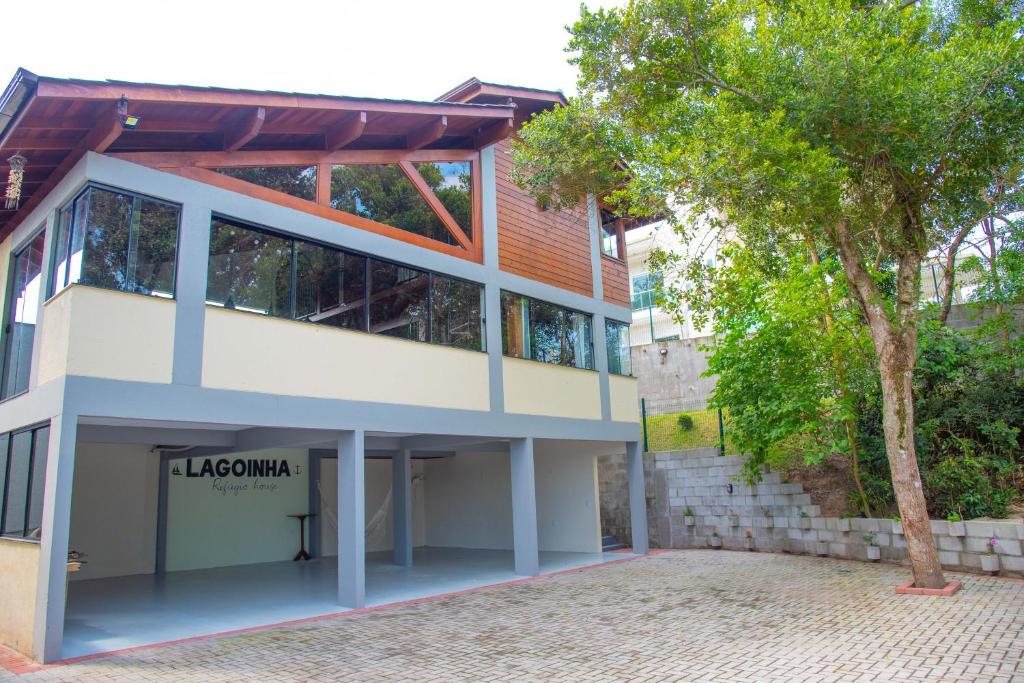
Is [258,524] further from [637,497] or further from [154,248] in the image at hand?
[154,248]

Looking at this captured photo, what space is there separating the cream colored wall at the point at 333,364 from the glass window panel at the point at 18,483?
2299 millimetres

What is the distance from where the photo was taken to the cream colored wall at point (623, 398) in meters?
14.5

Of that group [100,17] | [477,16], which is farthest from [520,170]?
[100,17]

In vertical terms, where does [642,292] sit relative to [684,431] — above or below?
above

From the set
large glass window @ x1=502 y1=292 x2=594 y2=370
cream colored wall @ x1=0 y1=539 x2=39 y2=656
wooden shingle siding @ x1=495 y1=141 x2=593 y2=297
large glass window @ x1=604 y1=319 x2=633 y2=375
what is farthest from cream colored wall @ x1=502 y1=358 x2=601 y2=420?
cream colored wall @ x1=0 y1=539 x2=39 y2=656

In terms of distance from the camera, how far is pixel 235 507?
14.8 meters

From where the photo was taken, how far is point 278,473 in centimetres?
1567

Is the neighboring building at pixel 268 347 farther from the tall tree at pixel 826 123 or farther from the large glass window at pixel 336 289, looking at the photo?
the tall tree at pixel 826 123

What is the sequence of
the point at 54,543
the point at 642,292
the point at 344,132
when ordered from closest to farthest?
1. the point at 54,543
2. the point at 344,132
3. the point at 642,292

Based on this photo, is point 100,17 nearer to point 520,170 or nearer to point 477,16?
point 477,16

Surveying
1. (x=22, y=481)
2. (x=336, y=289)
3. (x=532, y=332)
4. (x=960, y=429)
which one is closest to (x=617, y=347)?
(x=532, y=332)

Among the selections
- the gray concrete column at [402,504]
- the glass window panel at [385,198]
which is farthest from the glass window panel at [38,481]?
the gray concrete column at [402,504]

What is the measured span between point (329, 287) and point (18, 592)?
4.93 meters

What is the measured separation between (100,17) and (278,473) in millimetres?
9557
